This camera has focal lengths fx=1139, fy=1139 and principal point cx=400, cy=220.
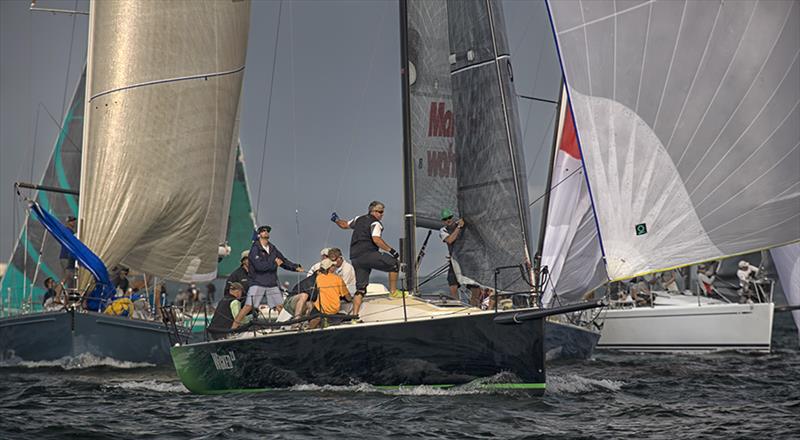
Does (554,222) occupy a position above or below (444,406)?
above

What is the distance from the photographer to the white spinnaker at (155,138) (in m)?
20.2

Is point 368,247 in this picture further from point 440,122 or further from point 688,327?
point 688,327

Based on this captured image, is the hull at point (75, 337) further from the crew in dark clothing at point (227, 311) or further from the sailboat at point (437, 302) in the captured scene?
the crew in dark clothing at point (227, 311)

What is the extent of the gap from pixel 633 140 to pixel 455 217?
2986 millimetres

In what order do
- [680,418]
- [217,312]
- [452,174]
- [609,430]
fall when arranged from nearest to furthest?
1. [609,430]
2. [680,418]
3. [217,312]
4. [452,174]

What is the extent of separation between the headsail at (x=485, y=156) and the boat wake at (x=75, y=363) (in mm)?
7468

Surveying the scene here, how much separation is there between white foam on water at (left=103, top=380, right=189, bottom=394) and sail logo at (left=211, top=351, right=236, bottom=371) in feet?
3.92

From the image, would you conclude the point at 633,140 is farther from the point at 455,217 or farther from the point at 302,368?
the point at 302,368

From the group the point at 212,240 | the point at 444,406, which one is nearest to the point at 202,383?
the point at 444,406

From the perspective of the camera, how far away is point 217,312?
15.8 meters

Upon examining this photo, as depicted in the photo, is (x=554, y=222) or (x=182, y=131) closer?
(x=182, y=131)

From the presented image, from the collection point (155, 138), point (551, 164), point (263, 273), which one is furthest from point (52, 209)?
point (263, 273)

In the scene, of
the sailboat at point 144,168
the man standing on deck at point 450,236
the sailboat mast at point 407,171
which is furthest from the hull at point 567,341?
the sailboat at point 144,168

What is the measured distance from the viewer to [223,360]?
15516 millimetres
